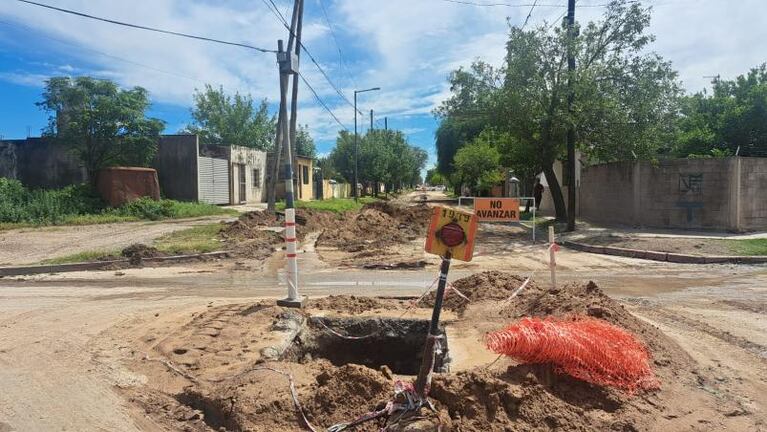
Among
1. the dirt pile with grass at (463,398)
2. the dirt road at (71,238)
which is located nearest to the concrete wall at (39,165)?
the dirt road at (71,238)

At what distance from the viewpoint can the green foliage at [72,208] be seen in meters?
19.9

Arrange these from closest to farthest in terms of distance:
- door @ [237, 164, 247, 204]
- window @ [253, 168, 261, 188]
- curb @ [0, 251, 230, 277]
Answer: curb @ [0, 251, 230, 277]
door @ [237, 164, 247, 204]
window @ [253, 168, 261, 188]

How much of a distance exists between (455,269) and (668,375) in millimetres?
7096

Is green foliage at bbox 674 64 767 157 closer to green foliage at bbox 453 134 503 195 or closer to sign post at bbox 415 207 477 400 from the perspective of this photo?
green foliage at bbox 453 134 503 195

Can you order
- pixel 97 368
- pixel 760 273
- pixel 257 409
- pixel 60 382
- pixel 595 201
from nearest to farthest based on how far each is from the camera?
pixel 257 409, pixel 60 382, pixel 97 368, pixel 760 273, pixel 595 201

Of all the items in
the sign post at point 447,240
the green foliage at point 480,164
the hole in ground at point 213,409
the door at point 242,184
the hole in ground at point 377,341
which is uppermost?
the green foliage at point 480,164

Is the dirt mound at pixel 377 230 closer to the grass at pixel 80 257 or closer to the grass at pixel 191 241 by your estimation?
the grass at pixel 191 241

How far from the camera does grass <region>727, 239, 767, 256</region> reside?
1340 centimetres

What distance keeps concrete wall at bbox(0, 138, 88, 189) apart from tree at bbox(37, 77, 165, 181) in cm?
276

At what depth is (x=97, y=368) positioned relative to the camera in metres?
5.21

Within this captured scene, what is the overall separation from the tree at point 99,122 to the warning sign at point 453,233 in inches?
909

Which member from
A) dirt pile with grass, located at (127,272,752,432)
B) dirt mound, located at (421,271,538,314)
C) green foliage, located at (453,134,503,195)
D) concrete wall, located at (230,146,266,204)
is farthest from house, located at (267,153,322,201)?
dirt pile with grass, located at (127,272,752,432)

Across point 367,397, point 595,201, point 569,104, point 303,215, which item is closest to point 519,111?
point 569,104

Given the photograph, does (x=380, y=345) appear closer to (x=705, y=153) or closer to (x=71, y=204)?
(x=71, y=204)
